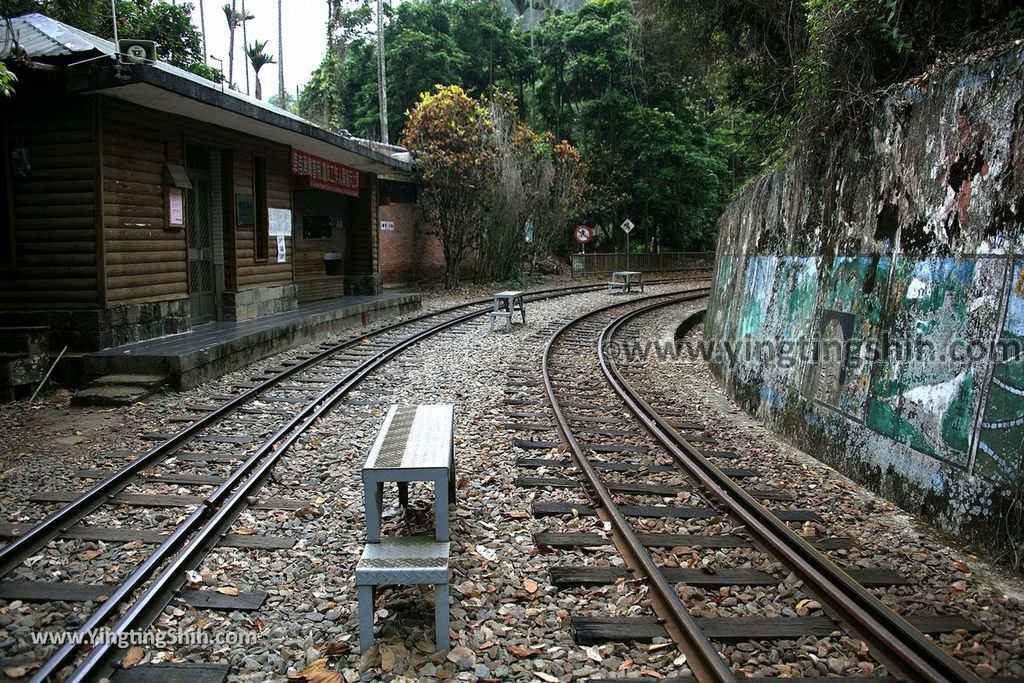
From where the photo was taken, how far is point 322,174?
15242mm

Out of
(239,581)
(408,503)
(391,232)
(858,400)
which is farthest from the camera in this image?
(391,232)

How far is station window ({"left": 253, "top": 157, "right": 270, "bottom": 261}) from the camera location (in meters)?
13.1

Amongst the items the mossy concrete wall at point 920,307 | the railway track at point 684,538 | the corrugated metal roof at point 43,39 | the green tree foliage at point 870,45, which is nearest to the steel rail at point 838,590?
the railway track at point 684,538

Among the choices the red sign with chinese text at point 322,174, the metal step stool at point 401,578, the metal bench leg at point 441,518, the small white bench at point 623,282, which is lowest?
the metal step stool at point 401,578

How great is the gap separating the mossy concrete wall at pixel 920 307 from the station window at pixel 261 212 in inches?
372

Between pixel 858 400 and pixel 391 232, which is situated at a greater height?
pixel 391 232

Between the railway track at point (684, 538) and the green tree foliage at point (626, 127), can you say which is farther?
the green tree foliage at point (626, 127)

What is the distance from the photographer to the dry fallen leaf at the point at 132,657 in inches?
122

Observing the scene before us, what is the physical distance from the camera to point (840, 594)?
11.7 ft

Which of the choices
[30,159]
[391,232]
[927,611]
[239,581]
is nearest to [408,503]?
[239,581]

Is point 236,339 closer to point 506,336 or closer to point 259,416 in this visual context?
point 259,416

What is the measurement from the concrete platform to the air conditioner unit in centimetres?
343

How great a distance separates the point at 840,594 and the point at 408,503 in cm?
284

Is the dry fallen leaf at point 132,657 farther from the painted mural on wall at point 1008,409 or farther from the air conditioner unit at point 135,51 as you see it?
the air conditioner unit at point 135,51
